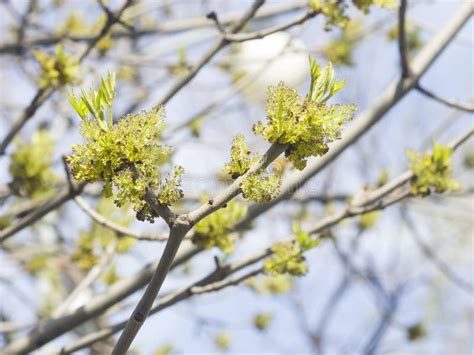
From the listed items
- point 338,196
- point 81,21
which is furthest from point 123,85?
point 338,196

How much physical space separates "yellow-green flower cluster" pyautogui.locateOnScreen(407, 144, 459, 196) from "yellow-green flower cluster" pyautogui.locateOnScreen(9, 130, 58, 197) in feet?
4.90

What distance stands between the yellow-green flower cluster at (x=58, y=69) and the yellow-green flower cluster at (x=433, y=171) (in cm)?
137

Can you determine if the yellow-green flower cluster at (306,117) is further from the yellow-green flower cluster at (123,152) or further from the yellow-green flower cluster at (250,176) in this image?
the yellow-green flower cluster at (123,152)

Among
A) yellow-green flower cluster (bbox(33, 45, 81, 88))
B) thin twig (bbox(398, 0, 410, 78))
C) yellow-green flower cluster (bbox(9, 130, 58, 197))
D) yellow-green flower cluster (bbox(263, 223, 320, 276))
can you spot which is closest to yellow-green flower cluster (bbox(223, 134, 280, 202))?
yellow-green flower cluster (bbox(263, 223, 320, 276))

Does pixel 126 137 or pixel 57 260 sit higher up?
pixel 57 260

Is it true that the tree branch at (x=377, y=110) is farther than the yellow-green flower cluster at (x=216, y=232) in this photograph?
Yes

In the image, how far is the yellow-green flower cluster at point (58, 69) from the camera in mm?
2535

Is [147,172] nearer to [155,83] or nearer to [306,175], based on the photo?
[306,175]

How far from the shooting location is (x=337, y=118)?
1.26 m

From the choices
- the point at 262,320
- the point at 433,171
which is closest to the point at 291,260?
the point at 433,171

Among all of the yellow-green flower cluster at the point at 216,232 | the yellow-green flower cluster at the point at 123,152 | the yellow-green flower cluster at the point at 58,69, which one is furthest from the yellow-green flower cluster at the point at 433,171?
the yellow-green flower cluster at the point at 58,69

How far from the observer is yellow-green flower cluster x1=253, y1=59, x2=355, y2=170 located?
1227 mm

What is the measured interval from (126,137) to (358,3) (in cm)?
153

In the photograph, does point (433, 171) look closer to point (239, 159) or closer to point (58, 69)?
point (239, 159)
